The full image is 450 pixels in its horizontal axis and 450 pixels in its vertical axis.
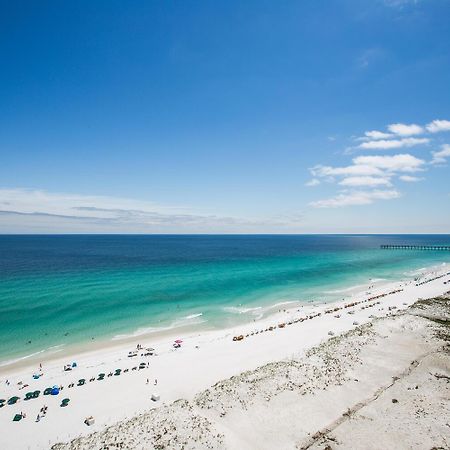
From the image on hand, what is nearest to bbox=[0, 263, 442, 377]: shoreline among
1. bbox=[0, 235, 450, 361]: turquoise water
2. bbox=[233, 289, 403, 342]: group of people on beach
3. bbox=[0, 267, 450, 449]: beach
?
bbox=[0, 267, 450, 449]: beach

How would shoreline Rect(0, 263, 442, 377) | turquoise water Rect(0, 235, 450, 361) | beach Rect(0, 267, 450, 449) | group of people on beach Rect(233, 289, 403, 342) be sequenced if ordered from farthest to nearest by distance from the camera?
turquoise water Rect(0, 235, 450, 361) → group of people on beach Rect(233, 289, 403, 342) → shoreline Rect(0, 263, 442, 377) → beach Rect(0, 267, 450, 449)

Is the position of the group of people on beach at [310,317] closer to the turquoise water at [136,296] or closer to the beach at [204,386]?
the beach at [204,386]

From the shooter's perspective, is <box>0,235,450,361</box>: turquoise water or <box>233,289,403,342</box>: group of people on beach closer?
<box>233,289,403,342</box>: group of people on beach

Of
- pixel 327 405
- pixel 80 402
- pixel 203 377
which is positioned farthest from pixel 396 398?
pixel 80 402

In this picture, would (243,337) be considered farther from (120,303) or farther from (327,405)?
(120,303)

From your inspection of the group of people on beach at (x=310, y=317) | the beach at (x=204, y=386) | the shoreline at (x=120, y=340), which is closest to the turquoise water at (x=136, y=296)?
the shoreline at (x=120, y=340)

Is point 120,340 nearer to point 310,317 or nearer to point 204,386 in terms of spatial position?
point 204,386

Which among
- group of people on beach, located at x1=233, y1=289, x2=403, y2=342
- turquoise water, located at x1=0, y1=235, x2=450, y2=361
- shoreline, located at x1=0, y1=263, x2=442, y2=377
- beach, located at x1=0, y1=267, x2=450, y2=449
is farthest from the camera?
turquoise water, located at x1=0, y1=235, x2=450, y2=361

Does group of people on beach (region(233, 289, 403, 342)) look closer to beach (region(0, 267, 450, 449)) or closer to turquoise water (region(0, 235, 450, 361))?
beach (region(0, 267, 450, 449))

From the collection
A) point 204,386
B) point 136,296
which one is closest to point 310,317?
point 204,386
